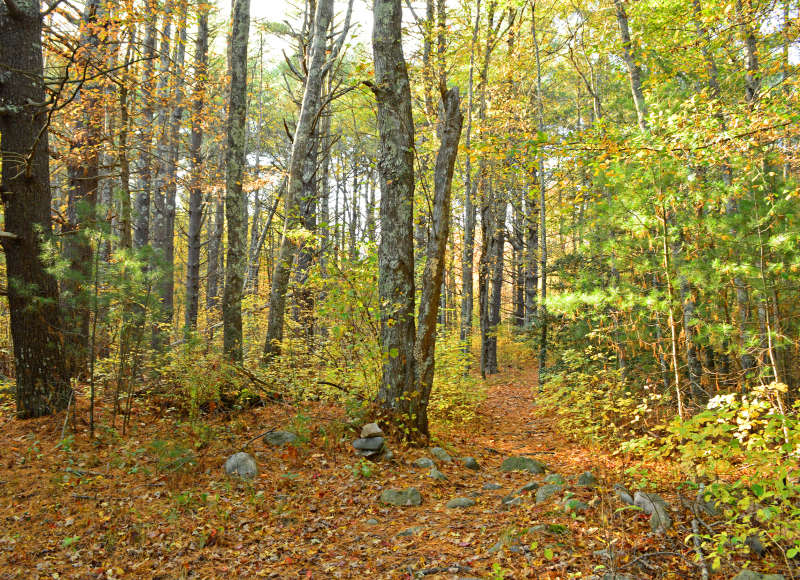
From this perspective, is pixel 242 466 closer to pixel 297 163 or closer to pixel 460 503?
pixel 460 503

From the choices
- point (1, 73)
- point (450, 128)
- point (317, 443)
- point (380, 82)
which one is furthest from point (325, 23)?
point (317, 443)

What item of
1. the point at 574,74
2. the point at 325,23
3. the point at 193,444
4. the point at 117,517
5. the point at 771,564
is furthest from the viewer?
the point at 574,74

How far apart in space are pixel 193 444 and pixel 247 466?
0.88 m

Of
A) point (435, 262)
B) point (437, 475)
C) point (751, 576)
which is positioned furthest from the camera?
point (435, 262)

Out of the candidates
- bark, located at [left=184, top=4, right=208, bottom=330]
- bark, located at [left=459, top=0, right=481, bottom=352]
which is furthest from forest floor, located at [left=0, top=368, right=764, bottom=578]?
bark, located at [left=184, top=4, right=208, bottom=330]

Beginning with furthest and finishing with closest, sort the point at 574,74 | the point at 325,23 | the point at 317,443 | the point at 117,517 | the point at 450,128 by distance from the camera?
the point at 574,74 → the point at 325,23 → the point at 450,128 → the point at 317,443 → the point at 117,517

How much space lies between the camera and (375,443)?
5.82 m

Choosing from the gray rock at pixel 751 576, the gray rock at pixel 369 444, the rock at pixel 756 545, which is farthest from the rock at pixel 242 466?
the rock at pixel 756 545

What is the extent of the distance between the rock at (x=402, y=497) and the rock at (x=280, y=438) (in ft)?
5.56

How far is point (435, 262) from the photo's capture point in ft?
21.4

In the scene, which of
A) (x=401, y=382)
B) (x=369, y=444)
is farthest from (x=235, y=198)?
(x=369, y=444)

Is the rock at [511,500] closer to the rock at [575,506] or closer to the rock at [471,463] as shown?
the rock at [575,506]

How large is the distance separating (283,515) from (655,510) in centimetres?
336

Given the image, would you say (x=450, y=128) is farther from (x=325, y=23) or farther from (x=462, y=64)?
(x=462, y=64)
